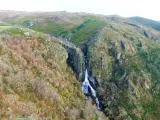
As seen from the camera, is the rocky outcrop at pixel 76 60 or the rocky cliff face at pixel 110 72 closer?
the rocky cliff face at pixel 110 72

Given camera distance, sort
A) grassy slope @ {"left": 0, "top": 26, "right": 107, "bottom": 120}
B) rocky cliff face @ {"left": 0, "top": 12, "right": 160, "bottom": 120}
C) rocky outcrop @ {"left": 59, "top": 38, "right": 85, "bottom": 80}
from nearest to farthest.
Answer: grassy slope @ {"left": 0, "top": 26, "right": 107, "bottom": 120} → rocky cliff face @ {"left": 0, "top": 12, "right": 160, "bottom": 120} → rocky outcrop @ {"left": 59, "top": 38, "right": 85, "bottom": 80}

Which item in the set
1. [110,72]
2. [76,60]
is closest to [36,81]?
[76,60]

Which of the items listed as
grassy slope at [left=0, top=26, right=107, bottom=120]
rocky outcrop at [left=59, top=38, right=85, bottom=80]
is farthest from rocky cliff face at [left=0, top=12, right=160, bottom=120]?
grassy slope at [left=0, top=26, right=107, bottom=120]

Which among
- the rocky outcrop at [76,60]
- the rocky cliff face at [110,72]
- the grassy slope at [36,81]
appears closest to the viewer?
the grassy slope at [36,81]

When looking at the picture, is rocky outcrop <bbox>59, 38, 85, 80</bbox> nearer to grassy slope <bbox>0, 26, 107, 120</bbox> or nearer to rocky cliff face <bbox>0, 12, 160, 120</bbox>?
rocky cliff face <bbox>0, 12, 160, 120</bbox>

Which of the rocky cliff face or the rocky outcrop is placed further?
the rocky outcrop

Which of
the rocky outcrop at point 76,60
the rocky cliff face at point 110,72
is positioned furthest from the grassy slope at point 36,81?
the rocky outcrop at point 76,60

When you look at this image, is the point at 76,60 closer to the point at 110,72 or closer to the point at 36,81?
the point at 110,72

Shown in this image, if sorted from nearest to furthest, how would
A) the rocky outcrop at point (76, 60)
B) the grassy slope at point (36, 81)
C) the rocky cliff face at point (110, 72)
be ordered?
the grassy slope at point (36, 81)
the rocky cliff face at point (110, 72)
the rocky outcrop at point (76, 60)

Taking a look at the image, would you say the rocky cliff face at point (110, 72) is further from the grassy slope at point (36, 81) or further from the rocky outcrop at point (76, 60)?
the grassy slope at point (36, 81)

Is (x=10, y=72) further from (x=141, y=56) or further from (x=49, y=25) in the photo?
(x=49, y=25)

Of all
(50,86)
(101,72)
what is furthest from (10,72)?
(101,72)
